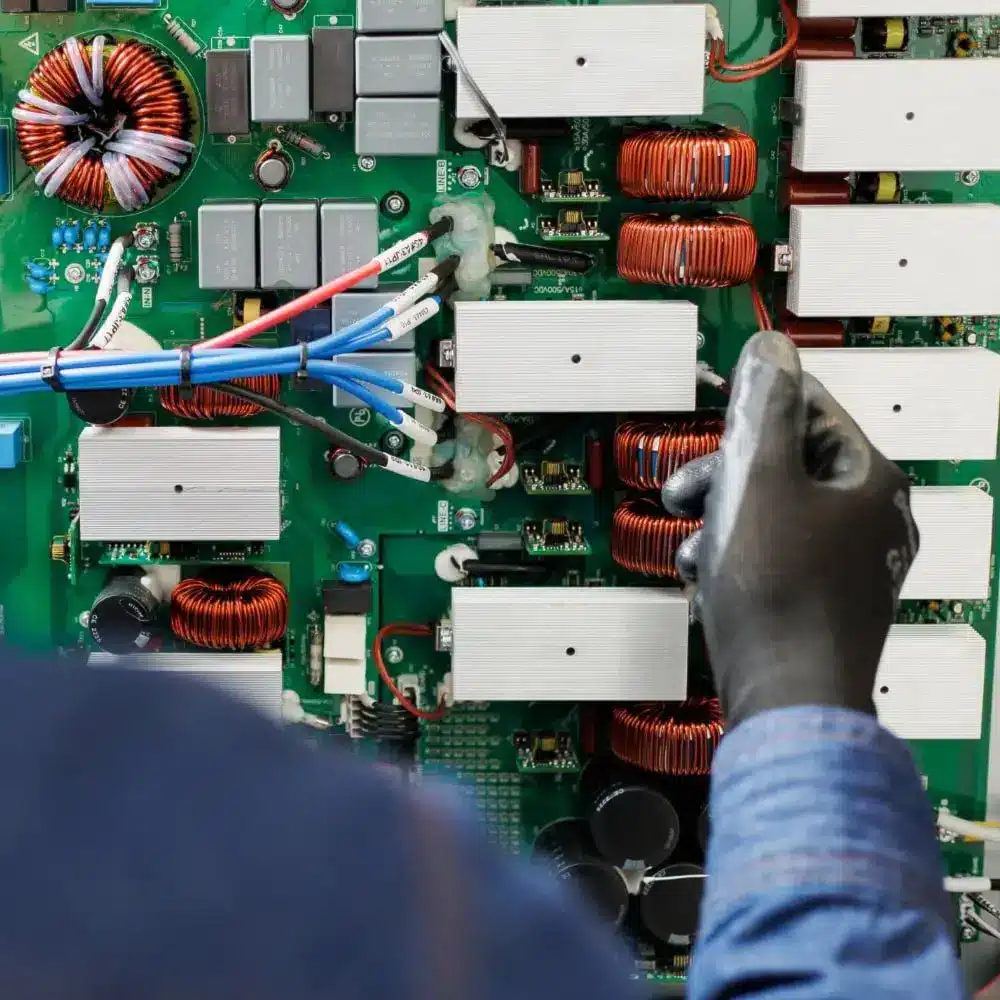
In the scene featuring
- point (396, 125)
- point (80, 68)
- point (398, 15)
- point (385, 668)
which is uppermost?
point (398, 15)

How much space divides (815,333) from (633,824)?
1205mm

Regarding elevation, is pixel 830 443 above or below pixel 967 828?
above

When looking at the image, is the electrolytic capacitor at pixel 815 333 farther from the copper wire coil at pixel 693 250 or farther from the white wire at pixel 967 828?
the white wire at pixel 967 828

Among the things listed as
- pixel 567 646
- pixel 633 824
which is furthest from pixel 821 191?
pixel 633 824

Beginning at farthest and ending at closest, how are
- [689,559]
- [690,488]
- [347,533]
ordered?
1. [347,533]
2. [690,488]
3. [689,559]

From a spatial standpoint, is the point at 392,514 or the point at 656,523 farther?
the point at 392,514

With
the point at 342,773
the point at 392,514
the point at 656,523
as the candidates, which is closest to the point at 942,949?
the point at 342,773

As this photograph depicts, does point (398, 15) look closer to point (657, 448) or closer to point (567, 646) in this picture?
point (657, 448)

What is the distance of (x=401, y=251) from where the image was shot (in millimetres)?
3211

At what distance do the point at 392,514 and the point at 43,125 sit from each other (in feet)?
3.86

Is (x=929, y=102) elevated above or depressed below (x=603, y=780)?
above

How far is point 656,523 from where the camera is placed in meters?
3.23

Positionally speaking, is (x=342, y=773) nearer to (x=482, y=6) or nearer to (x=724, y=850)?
(x=724, y=850)

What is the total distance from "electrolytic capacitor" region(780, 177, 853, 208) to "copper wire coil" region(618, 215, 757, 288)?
20 centimetres
